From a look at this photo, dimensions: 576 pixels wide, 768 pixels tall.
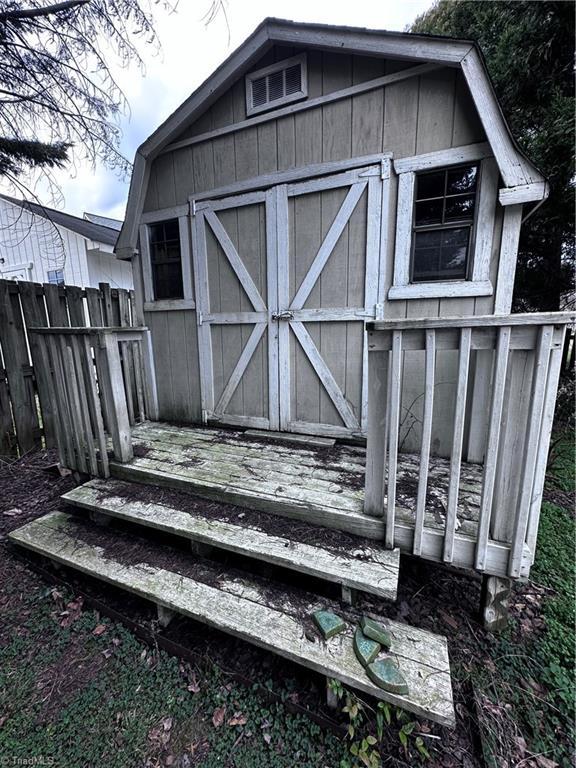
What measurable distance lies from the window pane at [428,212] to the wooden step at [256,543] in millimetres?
2379

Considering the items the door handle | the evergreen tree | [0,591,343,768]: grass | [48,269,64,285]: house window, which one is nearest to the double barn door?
the door handle

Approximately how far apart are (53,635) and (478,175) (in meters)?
4.03

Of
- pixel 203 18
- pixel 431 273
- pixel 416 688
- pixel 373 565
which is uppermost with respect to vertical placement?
pixel 203 18

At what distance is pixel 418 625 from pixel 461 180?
9.80 ft

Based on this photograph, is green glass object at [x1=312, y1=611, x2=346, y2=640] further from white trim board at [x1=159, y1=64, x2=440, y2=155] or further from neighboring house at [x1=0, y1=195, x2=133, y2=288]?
neighboring house at [x1=0, y1=195, x2=133, y2=288]

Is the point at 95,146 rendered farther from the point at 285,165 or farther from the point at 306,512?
the point at 306,512

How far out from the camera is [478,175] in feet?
7.80

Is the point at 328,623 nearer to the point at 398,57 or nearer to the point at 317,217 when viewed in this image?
the point at 317,217

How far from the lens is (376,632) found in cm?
142

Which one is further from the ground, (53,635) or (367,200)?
(367,200)

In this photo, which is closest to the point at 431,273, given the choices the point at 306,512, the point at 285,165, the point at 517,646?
the point at 285,165

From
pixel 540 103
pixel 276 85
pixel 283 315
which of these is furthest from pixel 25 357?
pixel 540 103

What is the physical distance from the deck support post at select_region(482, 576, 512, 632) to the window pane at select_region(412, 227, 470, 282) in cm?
205

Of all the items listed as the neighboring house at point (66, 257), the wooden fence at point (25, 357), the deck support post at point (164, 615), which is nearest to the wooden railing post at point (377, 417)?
the deck support post at point (164, 615)
